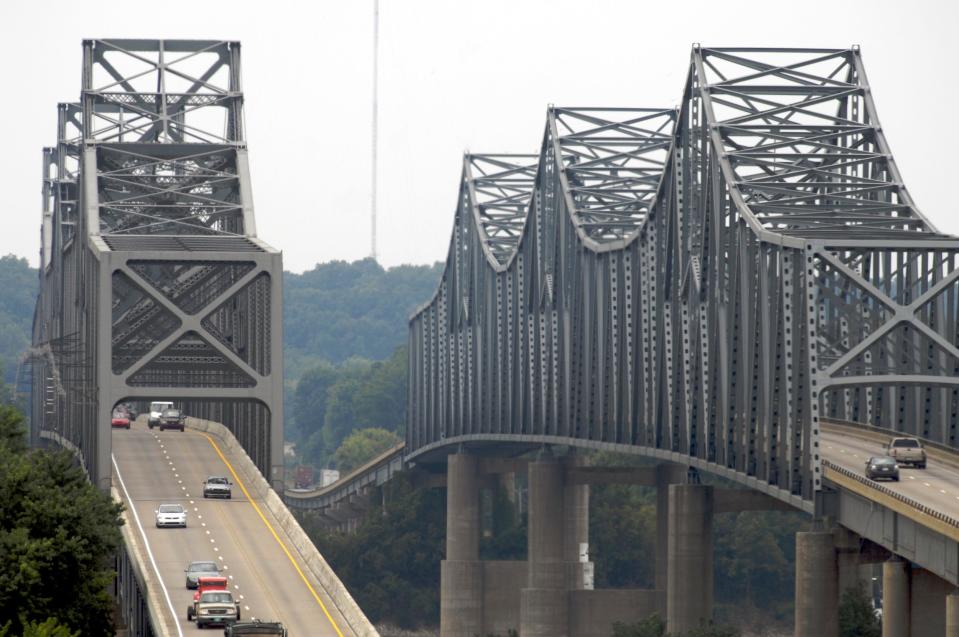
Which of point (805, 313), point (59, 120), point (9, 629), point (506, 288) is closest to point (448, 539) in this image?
point (506, 288)

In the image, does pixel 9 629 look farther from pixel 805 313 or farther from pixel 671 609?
pixel 671 609

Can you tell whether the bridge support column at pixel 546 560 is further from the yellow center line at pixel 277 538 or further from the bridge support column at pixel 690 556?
the bridge support column at pixel 690 556

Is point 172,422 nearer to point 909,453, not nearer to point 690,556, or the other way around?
point 690,556

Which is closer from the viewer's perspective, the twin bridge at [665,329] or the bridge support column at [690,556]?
the twin bridge at [665,329]

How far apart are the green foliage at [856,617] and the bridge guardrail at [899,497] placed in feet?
109

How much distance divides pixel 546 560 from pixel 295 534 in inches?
2844

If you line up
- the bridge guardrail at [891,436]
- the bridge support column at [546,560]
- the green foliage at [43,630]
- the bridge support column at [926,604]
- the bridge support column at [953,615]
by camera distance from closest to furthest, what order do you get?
the green foliage at [43,630] < the bridge support column at [953,615] < the bridge support column at [926,604] < the bridge guardrail at [891,436] < the bridge support column at [546,560]

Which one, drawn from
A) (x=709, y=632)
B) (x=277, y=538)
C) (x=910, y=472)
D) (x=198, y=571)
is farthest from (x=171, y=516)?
(x=709, y=632)

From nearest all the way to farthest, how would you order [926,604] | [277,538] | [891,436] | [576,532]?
[926,604] < [277,538] < [891,436] < [576,532]

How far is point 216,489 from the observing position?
10762 cm

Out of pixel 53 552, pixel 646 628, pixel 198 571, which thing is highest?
pixel 53 552

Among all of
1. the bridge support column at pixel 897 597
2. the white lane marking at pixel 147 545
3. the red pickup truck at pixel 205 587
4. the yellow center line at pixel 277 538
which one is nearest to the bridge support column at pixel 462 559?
the yellow center line at pixel 277 538

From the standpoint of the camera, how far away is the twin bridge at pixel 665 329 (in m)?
94.2

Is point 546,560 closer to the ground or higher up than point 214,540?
closer to the ground
